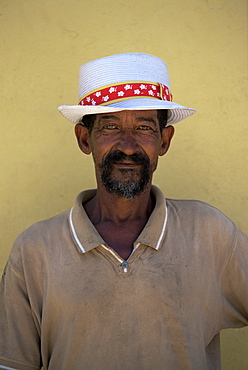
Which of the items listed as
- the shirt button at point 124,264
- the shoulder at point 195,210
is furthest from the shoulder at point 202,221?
the shirt button at point 124,264

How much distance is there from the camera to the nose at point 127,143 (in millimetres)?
2453

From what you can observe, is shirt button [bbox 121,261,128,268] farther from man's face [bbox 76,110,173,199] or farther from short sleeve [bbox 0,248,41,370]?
short sleeve [bbox 0,248,41,370]

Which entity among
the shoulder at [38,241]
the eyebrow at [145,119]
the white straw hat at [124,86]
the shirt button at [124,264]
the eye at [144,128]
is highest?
the white straw hat at [124,86]

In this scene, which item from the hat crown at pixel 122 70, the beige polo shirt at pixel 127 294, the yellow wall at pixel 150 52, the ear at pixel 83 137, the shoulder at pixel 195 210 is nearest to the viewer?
the beige polo shirt at pixel 127 294

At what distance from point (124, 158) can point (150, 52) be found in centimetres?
92

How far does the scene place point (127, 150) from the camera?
2449 mm

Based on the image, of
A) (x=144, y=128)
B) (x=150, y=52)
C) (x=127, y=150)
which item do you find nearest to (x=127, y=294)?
(x=127, y=150)

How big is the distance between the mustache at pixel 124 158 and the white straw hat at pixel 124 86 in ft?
0.63

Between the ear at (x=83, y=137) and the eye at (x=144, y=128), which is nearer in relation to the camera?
the eye at (x=144, y=128)

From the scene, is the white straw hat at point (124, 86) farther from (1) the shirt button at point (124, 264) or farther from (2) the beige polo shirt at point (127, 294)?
(1) the shirt button at point (124, 264)

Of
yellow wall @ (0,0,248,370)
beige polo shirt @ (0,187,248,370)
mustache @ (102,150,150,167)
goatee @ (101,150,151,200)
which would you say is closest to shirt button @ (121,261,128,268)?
beige polo shirt @ (0,187,248,370)

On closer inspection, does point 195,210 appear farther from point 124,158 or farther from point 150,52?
point 150,52

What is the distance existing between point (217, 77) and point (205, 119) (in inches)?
9.4

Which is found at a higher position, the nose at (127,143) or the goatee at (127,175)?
the nose at (127,143)
